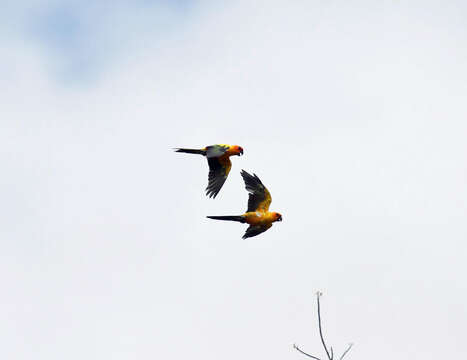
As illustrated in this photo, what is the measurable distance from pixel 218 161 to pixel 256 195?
3.48 metres

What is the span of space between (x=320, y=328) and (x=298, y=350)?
2.40ft

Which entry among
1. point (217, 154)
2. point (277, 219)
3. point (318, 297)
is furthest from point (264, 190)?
point (318, 297)

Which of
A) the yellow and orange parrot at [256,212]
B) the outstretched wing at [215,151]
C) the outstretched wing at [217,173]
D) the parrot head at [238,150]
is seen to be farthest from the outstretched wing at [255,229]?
the parrot head at [238,150]

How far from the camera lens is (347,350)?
36.2 ft

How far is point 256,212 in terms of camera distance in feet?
101

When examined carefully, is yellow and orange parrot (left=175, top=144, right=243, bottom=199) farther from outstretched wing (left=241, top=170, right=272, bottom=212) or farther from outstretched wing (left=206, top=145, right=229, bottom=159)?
outstretched wing (left=241, top=170, right=272, bottom=212)

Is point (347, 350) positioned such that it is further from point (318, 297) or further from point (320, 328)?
point (318, 297)

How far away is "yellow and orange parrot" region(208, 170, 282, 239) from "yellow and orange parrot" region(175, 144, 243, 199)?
7.53 feet

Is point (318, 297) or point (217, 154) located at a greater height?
point (217, 154)

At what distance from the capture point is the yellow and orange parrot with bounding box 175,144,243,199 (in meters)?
33.3

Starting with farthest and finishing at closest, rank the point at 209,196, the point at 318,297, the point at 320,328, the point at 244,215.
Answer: the point at 209,196, the point at 244,215, the point at 318,297, the point at 320,328

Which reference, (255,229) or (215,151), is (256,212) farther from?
(215,151)

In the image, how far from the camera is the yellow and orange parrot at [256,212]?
30.5m

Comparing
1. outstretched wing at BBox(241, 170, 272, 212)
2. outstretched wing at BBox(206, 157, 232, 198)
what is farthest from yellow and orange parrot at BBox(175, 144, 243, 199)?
outstretched wing at BBox(241, 170, 272, 212)
